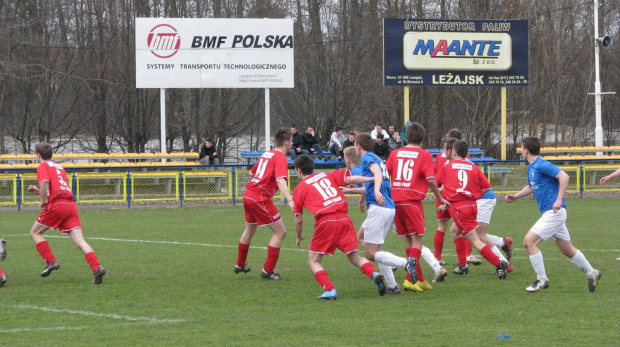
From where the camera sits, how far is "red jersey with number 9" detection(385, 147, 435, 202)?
9.41m

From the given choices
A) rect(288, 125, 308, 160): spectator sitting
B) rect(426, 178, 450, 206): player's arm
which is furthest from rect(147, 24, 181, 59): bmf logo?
rect(426, 178, 450, 206): player's arm

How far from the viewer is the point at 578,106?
46469 mm

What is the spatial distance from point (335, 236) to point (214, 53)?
2089 centimetres

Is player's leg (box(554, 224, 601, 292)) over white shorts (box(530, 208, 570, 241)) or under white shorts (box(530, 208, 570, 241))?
under

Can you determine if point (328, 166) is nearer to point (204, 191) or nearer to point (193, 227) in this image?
point (204, 191)

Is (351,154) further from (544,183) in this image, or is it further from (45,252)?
(45,252)

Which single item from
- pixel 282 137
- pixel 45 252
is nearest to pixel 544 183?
pixel 282 137

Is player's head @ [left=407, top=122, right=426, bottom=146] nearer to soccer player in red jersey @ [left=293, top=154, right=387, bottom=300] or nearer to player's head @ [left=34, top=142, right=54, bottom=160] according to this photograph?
soccer player in red jersey @ [left=293, top=154, right=387, bottom=300]

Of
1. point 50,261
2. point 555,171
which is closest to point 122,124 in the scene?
point 50,261

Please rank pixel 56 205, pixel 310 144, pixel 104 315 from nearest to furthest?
pixel 104 315
pixel 56 205
pixel 310 144

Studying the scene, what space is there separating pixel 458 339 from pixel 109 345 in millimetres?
2696

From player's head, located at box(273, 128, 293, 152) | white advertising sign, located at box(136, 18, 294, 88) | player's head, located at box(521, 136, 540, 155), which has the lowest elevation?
player's head, located at box(521, 136, 540, 155)

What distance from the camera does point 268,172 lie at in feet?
33.9

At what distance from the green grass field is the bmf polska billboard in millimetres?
15215
